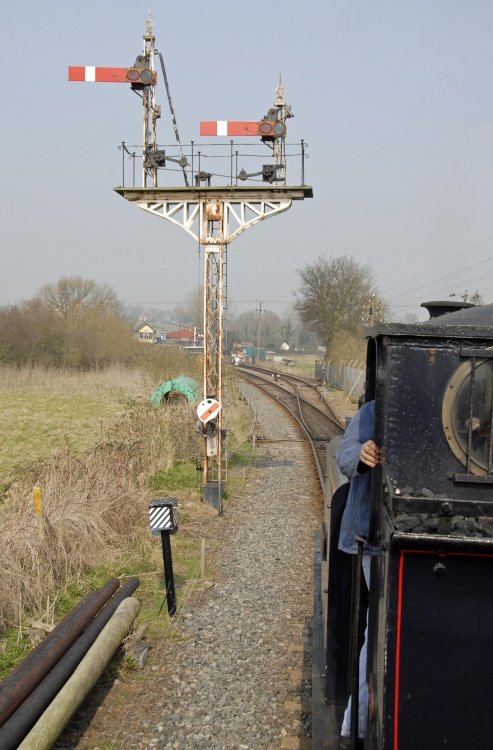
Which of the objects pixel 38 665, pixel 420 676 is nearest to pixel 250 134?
pixel 38 665

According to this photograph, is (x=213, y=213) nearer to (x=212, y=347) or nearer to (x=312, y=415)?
(x=212, y=347)

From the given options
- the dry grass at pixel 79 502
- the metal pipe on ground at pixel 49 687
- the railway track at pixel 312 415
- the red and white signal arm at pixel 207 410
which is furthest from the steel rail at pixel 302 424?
the metal pipe on ground at pixel 49 687

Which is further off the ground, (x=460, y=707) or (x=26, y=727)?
(x=460, y=707)

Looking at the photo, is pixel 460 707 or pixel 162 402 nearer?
pixel 460 707

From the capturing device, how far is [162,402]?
19.9 m

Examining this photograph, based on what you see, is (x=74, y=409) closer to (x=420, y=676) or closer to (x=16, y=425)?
(x=16, y=425)

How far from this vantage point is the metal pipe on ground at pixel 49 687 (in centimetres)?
408

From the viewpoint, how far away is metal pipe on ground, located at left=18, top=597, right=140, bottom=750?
165 inches

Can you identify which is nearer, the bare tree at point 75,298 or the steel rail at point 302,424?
the steel rail at point 302,424

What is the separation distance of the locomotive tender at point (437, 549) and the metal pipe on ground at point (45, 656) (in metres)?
2.69

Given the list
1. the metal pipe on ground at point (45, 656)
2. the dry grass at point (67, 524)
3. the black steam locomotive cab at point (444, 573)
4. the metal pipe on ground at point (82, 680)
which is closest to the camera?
the black steam locomotive cab at point (444, 573)

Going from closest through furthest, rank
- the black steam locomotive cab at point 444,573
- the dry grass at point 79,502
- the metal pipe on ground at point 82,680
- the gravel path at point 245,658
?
the black steam locomotive cab at point 444,573
the metal pipe on ground at point 82,680
the gravel path at point 245,658
the dry grass at point 79,502

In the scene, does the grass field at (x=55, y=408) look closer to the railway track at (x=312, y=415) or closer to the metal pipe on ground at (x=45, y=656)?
the railway track at (x=312, y=415)

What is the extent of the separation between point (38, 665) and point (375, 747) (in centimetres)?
295
